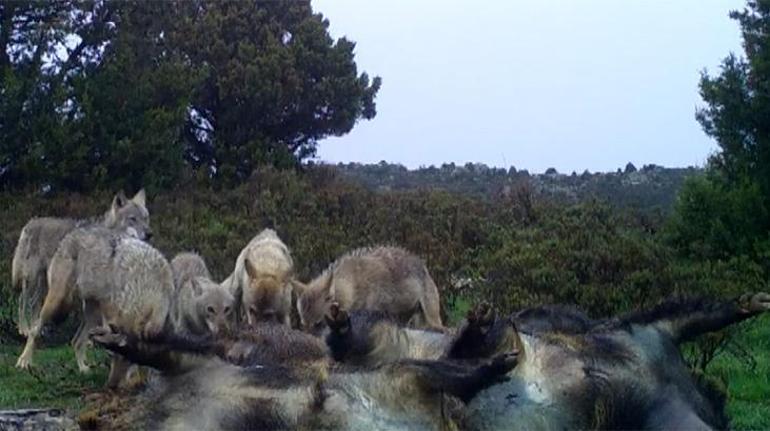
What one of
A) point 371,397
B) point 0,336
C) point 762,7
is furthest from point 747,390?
point 762,7

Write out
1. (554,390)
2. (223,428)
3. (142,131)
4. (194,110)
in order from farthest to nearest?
(194,110) → (142,131) → (554,390) → (223,428)

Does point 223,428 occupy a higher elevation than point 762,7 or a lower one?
lower

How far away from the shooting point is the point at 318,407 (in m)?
4.27

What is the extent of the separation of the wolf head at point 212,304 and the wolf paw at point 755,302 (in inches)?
246

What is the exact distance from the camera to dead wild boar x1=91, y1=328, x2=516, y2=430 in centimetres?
422

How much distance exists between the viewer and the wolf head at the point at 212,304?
11469 mm

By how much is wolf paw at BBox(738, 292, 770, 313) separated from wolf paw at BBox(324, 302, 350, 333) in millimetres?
1872

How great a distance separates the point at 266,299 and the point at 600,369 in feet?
21.5

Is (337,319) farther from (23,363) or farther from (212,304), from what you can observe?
(23,363)

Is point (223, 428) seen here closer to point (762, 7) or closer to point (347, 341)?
point (347, 341)

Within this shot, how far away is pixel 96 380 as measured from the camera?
1132cm

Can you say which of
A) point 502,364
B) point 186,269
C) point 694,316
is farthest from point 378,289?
point 502,364

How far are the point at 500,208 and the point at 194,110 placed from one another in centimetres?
912

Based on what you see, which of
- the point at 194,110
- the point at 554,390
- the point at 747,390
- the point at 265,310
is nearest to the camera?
the point at 554,390
